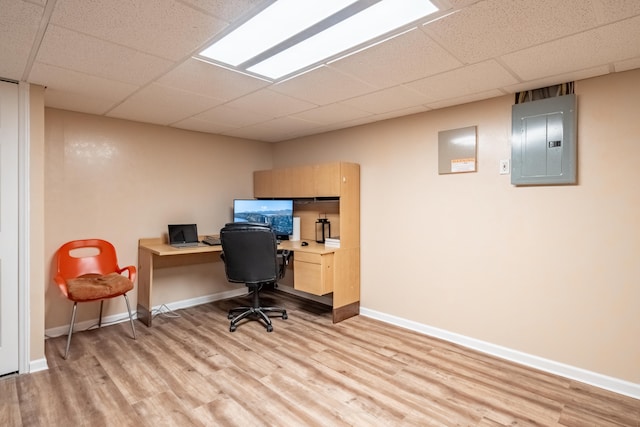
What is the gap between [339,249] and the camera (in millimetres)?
3766

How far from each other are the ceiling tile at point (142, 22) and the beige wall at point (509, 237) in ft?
7.81

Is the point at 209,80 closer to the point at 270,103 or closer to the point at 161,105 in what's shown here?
the point at 270,103

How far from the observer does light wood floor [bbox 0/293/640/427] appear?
6.85ft

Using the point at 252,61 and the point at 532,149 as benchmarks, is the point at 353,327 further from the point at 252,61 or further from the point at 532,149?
the point at 252,61

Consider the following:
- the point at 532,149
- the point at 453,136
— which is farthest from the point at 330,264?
the point at 532,149

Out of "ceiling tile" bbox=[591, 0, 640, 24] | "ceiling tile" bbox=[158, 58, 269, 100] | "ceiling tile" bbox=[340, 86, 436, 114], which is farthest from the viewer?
"ceiling tile" bbox=[340, 86, 436, 114]

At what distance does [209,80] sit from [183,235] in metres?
2.13

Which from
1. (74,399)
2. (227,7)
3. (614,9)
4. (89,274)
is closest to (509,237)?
(614,9)

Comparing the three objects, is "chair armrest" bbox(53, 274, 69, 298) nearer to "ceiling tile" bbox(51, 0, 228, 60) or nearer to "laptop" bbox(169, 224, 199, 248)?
"laptop" bbox(169, 224, 199, 248)

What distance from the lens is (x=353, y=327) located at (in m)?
3.62

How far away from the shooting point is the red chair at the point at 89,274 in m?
2.90

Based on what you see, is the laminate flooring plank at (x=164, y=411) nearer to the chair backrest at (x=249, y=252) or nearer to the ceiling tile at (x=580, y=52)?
the chair backrest at (x=249, y=252)

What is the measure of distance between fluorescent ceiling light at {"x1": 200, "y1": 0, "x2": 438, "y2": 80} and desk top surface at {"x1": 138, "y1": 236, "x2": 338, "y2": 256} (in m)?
2.03

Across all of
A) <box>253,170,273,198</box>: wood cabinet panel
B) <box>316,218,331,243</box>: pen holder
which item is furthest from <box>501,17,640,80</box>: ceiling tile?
<box>253,170,273,198</box>: wood cabinet panel
